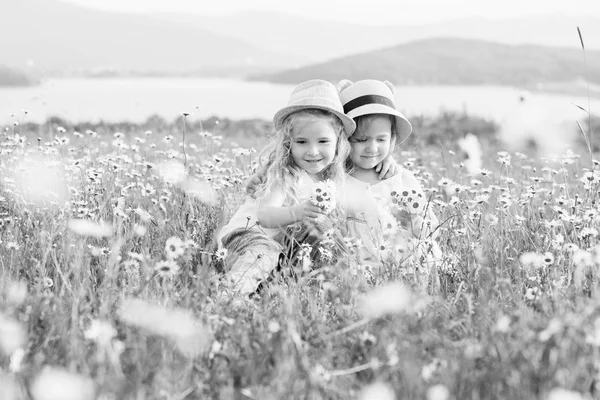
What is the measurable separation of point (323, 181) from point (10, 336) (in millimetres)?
2291

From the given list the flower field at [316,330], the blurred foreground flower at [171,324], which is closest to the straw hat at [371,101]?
the flower field at [316,330]

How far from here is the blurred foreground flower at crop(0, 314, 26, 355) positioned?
7.73ft

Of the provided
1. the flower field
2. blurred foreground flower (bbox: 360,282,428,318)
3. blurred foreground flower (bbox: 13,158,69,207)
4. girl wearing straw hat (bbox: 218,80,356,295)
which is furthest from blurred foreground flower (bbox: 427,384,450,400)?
blurred foreground flower (bbox: 13,158,69,207)

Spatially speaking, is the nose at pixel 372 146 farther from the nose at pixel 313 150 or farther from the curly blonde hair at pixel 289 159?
the nose at pixel 313 150

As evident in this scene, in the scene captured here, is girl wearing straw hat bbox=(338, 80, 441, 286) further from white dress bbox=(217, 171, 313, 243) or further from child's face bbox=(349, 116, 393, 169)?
white dress bbox=(217, 171, 313, 243)

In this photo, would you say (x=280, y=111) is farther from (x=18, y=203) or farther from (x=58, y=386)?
(x=58, y=386)

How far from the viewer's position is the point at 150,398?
214 centimetres

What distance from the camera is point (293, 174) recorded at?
4.30m

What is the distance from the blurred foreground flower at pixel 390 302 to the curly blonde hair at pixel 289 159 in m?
1.44

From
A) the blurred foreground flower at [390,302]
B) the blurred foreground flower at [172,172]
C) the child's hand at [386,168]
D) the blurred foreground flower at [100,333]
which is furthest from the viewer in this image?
the blurred foreground flower at [172,172]

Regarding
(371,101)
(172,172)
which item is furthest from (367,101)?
(172,172)

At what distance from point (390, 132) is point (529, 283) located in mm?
1526

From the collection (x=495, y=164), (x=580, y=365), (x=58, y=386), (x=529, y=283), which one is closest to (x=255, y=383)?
(x=58, y=386)

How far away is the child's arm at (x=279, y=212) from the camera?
367 centimetres
